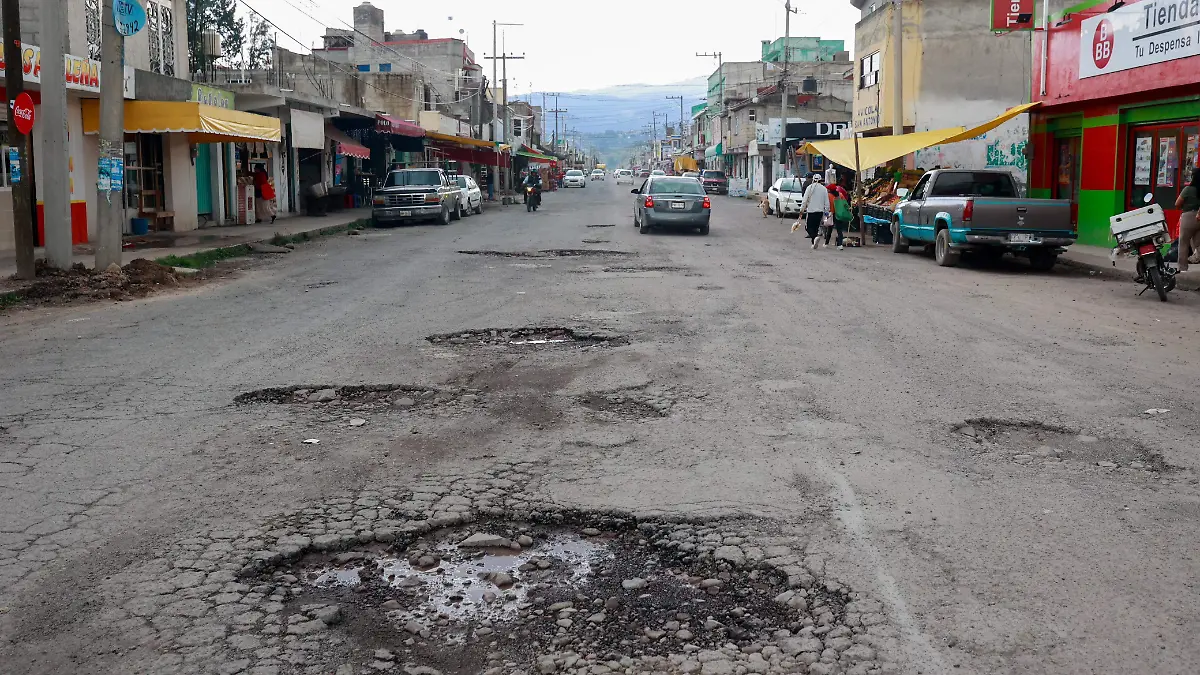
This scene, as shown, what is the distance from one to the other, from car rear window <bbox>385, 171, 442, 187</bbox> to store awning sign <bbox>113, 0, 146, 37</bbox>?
17.1m

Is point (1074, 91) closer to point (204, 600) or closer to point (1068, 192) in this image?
point (1068, 192)

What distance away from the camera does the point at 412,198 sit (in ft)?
102

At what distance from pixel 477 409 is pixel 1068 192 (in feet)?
65.5

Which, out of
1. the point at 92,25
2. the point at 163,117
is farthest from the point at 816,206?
the point at 92,25

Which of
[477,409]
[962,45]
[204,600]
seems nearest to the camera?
[204,600]

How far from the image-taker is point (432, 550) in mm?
4641

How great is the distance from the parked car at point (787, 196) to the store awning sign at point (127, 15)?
2362cm

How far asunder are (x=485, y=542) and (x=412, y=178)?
2864 cm

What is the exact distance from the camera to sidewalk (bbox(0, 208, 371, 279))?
59.0 ft

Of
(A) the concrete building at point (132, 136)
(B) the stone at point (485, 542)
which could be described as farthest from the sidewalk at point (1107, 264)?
(A) the concrete building at point (132, 136)

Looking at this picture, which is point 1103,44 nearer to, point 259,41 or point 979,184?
point 979,184

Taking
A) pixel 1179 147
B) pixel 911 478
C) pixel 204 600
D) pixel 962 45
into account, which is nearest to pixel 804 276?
pixel 1179 147

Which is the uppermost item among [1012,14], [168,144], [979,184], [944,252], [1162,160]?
[1012,14]

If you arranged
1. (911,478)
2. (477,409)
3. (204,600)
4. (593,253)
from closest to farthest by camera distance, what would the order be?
(204,600), (911,478), (477,409), (593,253)
